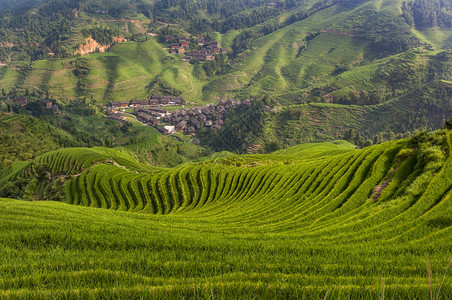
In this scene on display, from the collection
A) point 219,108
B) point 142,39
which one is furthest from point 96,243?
point 142,39

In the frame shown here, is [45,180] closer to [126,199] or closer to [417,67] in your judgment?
[126,199]

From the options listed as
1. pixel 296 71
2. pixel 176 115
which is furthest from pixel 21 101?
pixel 296 71

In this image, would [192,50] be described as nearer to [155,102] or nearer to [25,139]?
[155,102]

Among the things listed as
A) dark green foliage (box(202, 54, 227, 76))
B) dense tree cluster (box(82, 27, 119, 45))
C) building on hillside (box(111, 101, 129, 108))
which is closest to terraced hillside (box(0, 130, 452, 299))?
building on hillside (box(111, 101, 129, 108))

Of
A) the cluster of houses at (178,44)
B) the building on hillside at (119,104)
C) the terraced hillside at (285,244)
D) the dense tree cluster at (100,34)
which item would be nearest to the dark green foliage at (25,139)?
the building on hillside at (119,104)

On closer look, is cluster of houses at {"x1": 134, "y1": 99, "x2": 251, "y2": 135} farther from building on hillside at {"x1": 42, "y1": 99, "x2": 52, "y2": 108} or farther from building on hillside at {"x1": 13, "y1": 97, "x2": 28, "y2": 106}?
building on hillside at {"x1": 13, "y1": 97, "x2": 28, "y2": 106}

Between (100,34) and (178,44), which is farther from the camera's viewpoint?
(178,44)

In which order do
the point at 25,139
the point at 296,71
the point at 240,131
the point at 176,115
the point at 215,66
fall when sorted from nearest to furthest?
the point at 25,139
the point at 240,131
the point at 176,115
the point at 296,71
the point at 215,66

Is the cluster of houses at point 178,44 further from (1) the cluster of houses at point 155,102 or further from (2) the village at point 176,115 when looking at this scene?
(2) the village at point 176,115
